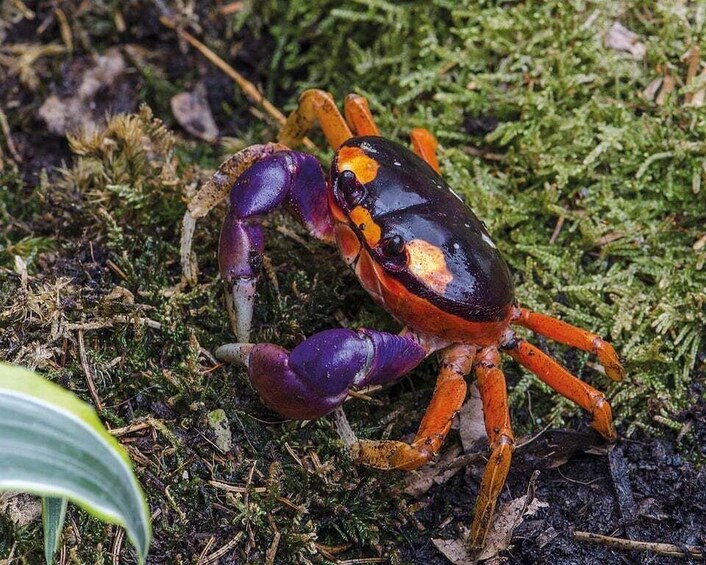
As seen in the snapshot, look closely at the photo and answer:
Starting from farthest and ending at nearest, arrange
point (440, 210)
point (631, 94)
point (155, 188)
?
point (631, 94) → point (155, 188) → point (440, 210)

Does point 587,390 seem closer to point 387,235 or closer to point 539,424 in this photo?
point 539,424

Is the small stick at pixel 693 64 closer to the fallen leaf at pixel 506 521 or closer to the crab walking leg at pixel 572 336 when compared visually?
the crab walking leg at pixel 572 336

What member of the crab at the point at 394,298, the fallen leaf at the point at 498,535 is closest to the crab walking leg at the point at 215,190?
the crab at the point at 394,298

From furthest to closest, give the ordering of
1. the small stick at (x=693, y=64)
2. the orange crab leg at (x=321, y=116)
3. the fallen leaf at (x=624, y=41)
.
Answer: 1. the fallen leaf at (x=624, y=41)
2. the small stick at (x=693, y=64)
3. the orange crab leg at (x=321, y=116)

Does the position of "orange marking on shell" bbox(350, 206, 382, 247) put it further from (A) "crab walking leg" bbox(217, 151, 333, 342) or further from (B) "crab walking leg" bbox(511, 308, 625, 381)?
(B) "crab walking leg" bbox(511, 308, 625, 381)

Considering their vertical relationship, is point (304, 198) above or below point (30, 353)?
above

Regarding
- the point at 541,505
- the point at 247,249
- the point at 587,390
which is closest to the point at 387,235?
the point at 247,249
